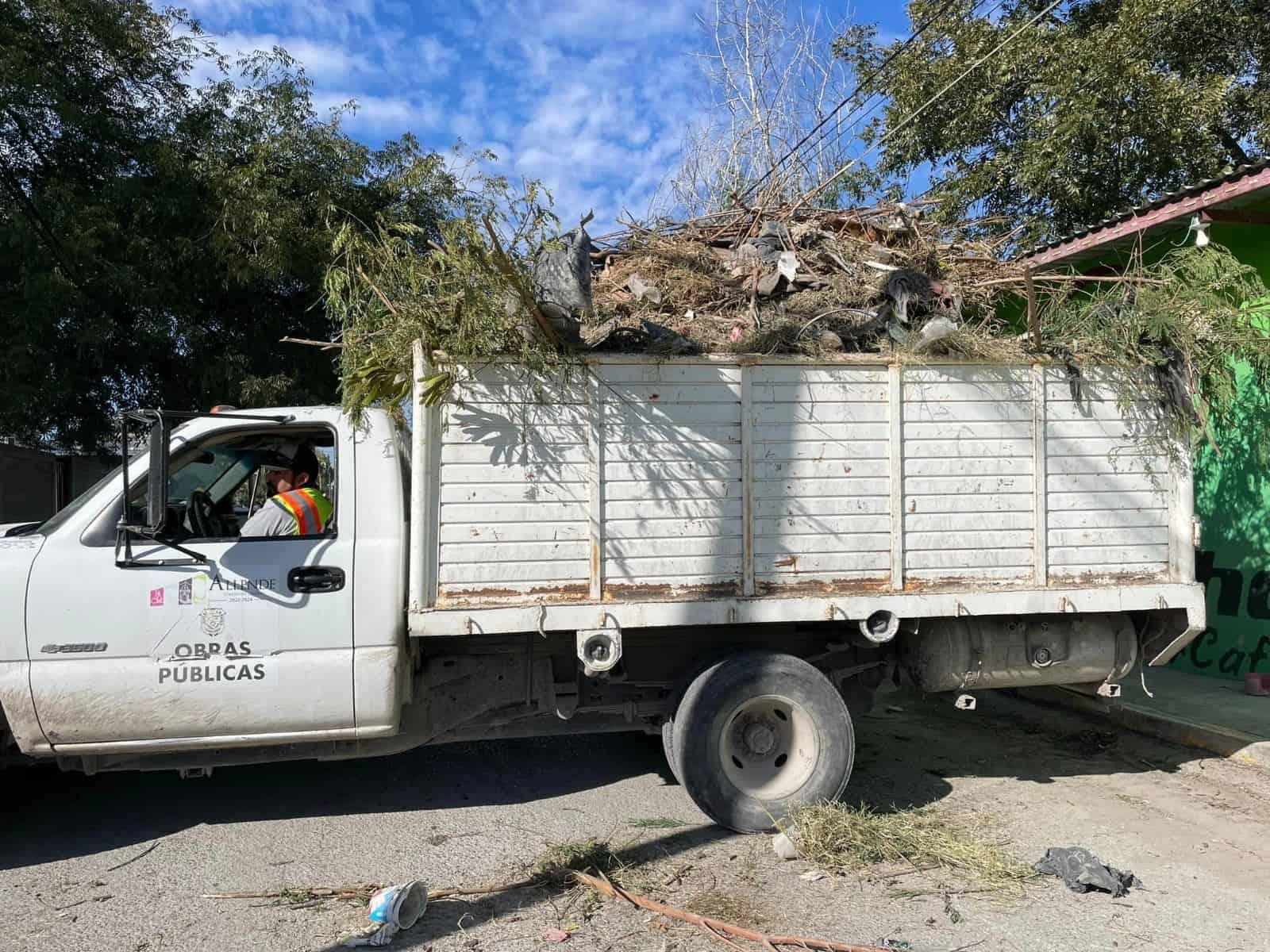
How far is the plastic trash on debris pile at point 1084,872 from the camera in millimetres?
3869

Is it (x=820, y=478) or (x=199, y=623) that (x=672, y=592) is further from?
(x=199, y=623)

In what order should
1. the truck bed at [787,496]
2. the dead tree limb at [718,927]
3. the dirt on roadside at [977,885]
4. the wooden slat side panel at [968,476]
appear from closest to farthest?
the dead tree limb at [718,927] < the dirt on roadside at [977,885] < the truck bed at [787,496] < the wooden slat side panel at [968,476]

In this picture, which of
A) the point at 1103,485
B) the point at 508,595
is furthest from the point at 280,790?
the point at 1103,485

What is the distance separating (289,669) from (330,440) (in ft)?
3.82

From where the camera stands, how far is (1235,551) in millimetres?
7684

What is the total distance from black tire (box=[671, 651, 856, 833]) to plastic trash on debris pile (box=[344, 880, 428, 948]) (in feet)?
4.69

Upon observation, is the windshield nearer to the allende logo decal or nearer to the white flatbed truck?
the white flatbed truck

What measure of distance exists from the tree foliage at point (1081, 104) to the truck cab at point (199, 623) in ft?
22.2

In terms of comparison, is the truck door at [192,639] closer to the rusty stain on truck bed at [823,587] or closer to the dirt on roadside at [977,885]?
the dirt on roadside at [977,885]

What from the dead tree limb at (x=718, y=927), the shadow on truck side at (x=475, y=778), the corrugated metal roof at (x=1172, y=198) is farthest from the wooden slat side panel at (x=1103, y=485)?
the corrugated metal roof at (x=1172, y=198)

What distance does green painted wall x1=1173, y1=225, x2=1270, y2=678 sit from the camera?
7.39 m

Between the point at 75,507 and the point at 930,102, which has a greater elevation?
the point at 930,102

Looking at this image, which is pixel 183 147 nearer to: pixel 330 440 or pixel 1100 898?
pixel 330 440

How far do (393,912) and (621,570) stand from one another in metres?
1.75
